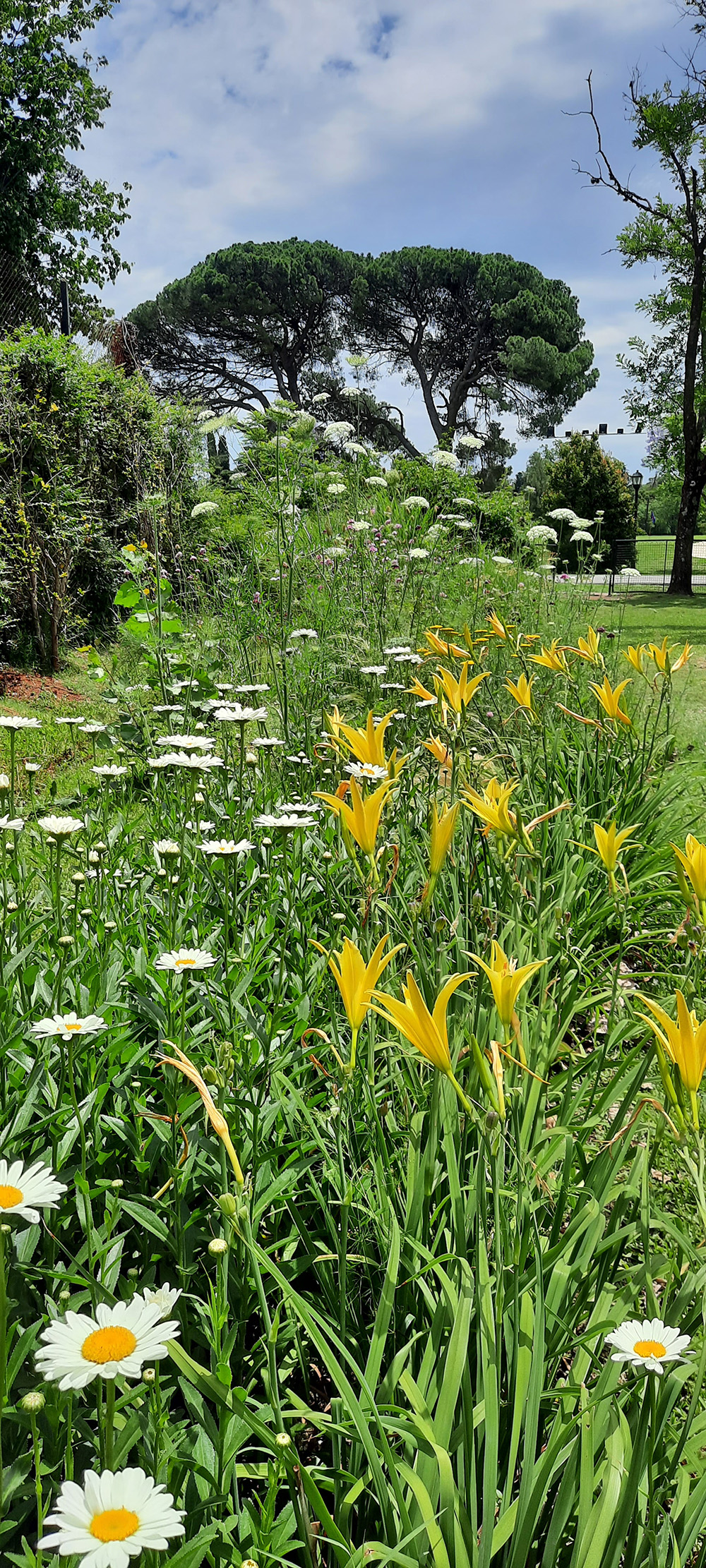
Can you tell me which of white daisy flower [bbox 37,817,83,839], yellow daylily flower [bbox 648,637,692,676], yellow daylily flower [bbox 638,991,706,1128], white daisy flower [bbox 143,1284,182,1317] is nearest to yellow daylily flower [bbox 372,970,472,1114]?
yellow daylily flower [bbox 638,991,706,1128]

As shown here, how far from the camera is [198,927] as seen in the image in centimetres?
174

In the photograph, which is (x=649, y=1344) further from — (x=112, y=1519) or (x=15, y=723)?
(x=15, y=723)

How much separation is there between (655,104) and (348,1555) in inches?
604

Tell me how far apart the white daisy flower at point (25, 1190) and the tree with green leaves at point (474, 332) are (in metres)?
25.2

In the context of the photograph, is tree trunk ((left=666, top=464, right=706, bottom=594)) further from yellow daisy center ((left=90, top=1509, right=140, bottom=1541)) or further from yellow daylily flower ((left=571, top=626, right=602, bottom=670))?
yellow daisy center ((left=90, top=1509, right=140, bottom=1541))

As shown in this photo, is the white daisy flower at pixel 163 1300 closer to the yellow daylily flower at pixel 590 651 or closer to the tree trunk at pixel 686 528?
the yellow daylily flower at pixel 590 651

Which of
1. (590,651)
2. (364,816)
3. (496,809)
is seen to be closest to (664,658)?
(590,651)

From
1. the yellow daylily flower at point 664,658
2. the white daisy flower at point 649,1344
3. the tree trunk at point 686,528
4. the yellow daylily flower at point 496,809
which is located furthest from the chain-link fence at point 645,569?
the white daisy flower at point 649,1344

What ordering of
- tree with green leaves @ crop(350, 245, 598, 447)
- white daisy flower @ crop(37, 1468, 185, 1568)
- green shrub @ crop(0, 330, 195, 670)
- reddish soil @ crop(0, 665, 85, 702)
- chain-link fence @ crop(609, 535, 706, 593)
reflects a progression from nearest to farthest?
white daisy flower @ crop(37, 1468, 185, 1568) < reddish soil @ crop(0, 665, 85, 702) < green shrub @ crop(0, 330, 195, 670) < chain-link fence @ crop(609, 535, 706, 593) < tree with green leaves @ crop(350, 245, 598, 447)

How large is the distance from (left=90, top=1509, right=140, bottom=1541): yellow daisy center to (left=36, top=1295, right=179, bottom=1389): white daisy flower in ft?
0.23

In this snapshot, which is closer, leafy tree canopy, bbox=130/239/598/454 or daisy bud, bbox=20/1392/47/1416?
daisy bud, bbox=20/1392/47/1416

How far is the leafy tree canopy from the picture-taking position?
948 inches

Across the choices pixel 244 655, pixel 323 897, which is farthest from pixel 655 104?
pixel 323 897

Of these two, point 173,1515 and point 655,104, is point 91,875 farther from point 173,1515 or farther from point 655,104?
point 655,104
